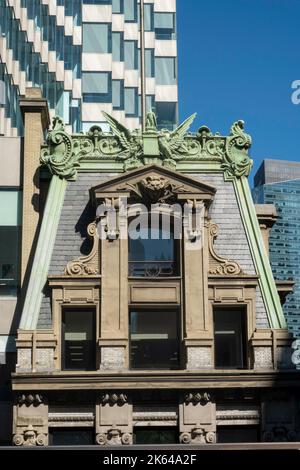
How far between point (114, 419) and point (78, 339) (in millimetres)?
2778

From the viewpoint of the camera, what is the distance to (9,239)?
3325 centimetres

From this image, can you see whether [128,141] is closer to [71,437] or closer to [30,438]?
[71,437]

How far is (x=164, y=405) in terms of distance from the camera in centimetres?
3006

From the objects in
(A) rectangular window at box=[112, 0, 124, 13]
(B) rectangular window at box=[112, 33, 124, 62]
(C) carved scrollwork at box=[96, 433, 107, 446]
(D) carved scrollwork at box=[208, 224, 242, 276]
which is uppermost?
(A) rectangular window at box=[112, 0, 124, 13]

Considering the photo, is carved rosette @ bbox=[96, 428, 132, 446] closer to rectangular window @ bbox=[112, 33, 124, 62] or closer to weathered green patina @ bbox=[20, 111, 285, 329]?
weathered green patina @ bbox=[20, 111, 285, 329]

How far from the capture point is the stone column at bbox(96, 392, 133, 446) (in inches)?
1158

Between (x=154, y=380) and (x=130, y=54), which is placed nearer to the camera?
(x=154, y=380)

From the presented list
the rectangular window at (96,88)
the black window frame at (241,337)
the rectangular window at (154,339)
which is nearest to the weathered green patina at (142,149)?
the black window frame at (241,337)

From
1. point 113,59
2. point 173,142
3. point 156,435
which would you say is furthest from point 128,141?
point 113,59

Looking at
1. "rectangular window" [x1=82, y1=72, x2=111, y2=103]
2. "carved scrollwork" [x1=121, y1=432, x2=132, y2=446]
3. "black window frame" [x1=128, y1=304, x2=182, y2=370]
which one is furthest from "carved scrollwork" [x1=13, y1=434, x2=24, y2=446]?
"rectangular window" [x1=82, y1=72, x2=111, y2=103]

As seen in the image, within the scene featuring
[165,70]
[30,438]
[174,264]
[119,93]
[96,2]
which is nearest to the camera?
[30,438]

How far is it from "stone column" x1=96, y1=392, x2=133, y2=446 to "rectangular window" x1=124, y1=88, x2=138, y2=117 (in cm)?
4795

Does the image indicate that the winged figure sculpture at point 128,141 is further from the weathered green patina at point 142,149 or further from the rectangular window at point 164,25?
the rectangular window at point 164,25
